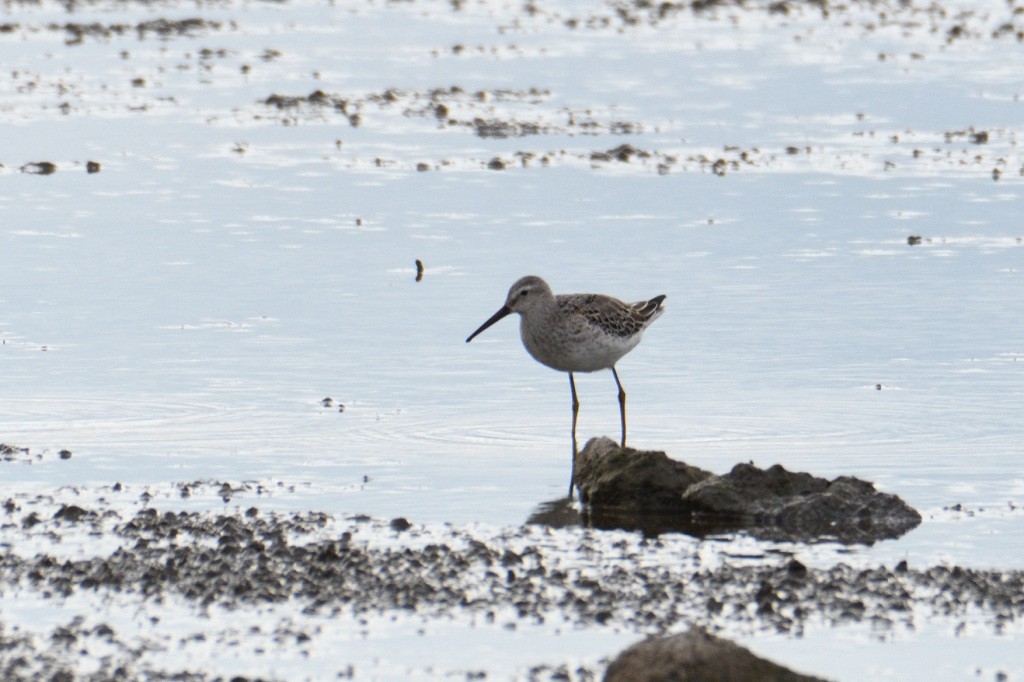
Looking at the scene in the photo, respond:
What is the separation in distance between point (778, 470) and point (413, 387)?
3.50 metres

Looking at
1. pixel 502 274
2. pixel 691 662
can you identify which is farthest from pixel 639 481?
pixel 502 274

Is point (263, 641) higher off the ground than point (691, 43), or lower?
lower

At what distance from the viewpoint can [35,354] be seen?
45.5ft

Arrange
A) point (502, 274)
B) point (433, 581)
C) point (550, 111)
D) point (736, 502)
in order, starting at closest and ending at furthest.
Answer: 1. point (433, 581)
2. point (736, 502)
3. point (502, 274)
4. point (550, 111)

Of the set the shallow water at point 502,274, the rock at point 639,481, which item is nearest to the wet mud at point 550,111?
the shallow water at point 502,274

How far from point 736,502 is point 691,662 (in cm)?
317

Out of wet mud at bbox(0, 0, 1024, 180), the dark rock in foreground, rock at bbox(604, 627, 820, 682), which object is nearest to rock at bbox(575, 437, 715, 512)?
the dark rock in foreground

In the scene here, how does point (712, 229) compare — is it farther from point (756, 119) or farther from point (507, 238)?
point (756, 119)

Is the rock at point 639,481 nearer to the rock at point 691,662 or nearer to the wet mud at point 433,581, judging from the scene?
the wet mud at point 433,581

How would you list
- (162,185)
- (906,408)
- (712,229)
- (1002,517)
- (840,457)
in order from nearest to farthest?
(1002,517) < (840,457) < (906,408) < (712,229) < (162,185)

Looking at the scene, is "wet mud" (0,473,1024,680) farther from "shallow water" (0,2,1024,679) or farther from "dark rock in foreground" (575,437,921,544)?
"dark rock in foreground" (575,437,921,544)

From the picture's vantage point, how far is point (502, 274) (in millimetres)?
16641

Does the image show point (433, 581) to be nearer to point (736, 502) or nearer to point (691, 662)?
point (691, 662)

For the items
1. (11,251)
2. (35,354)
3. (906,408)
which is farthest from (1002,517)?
(11,251)
